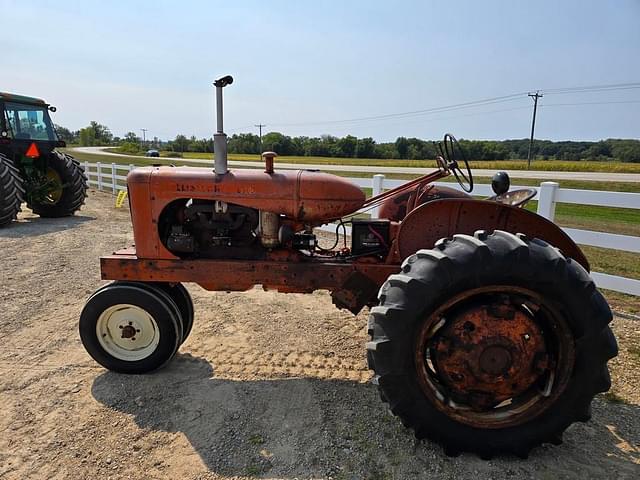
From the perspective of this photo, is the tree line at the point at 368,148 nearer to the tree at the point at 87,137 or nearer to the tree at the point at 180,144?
the tree at the point at 180,144

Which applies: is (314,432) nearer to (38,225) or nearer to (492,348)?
(492,348)

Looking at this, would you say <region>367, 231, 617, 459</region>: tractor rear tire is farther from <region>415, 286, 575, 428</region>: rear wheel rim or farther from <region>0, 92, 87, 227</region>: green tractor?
<region>0, 92, 87, 227</region>: green tractor

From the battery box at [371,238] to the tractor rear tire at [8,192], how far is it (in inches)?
318

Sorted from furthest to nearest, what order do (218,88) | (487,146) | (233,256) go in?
(487,146) → (233,256) → (218,88)

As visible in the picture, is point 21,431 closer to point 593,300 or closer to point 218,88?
point 218,88

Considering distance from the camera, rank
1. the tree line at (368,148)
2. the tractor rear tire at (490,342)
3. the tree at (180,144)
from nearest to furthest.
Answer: the tractor rear tire at (490,342) < the tree line at (368,148) < the tree at (180,144)

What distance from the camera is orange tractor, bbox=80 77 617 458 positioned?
237 centimetres

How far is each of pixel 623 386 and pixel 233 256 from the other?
2915 mm

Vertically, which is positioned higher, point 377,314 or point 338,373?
point 377,314

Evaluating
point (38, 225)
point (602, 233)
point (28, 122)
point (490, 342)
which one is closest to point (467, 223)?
point (490, 342)

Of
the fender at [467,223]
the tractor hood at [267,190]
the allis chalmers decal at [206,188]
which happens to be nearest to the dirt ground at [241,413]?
the fender at [467,223]

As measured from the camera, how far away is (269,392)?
314 centimetres

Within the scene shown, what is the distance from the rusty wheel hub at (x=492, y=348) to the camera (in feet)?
8.11

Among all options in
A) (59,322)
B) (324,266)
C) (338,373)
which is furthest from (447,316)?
(59,322)
